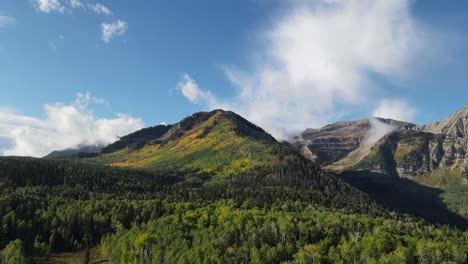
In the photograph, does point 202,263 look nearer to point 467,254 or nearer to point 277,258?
point 277,258

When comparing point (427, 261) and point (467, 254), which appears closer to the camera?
point (427, 261)

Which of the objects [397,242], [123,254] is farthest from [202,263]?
[397,242]

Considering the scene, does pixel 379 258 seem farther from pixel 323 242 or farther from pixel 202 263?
pixel 202 263

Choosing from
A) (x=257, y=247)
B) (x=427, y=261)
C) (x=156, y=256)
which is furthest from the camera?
(x=257, y=247)

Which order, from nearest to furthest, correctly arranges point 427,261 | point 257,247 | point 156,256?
point 427,261
point 156,256
point 257,247

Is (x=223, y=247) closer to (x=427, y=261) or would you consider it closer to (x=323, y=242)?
(x=323, y=242)

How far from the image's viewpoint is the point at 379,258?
174000 mm

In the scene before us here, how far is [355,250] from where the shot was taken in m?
178

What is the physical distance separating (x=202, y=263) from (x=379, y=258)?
79.0m

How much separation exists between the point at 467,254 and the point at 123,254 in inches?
6618

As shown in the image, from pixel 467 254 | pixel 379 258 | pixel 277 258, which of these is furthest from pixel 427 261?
pixel 277 258

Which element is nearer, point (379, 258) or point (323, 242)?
point (379, 258)

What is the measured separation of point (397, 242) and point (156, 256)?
381 ft

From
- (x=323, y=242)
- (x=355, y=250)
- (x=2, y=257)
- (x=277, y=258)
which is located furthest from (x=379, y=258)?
(x=2, y=257)
